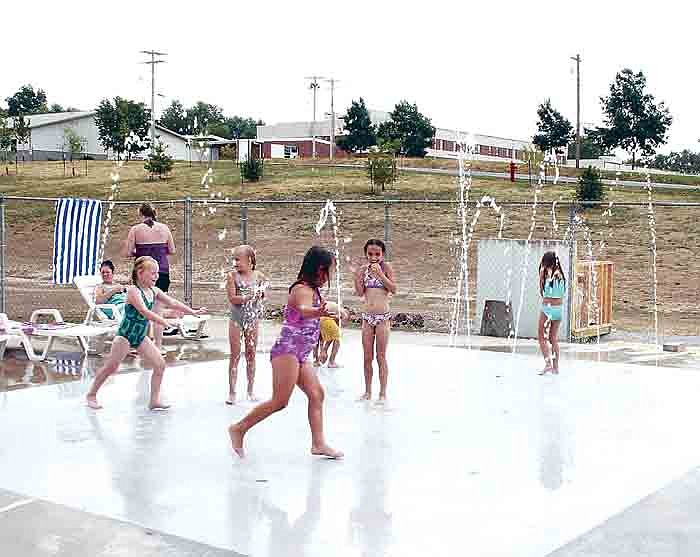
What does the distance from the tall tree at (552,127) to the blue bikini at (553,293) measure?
147 ft

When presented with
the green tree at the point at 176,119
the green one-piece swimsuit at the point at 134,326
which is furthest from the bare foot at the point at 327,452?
the green tree at the point at 176,119

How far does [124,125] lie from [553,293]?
50.2 m

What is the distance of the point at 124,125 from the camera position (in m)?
56.1

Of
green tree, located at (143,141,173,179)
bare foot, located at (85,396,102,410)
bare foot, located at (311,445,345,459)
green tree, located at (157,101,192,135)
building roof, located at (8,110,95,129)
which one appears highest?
green tree, located at (157,101,192,135)

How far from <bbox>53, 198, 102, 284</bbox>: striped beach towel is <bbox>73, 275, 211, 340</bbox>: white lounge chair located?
0.78 metres

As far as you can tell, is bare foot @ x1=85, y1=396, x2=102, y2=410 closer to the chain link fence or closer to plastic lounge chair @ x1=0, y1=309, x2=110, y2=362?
plastic lounge chair @ x1=0, y1=309, x2=110, y2=362

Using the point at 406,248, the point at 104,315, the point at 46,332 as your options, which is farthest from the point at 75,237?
the point at 406,248

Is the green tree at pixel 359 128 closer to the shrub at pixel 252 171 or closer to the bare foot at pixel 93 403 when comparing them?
the shrub at pixel 252 171

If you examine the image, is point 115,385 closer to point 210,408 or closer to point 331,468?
point 210,408

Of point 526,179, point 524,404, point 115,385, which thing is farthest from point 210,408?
point 526,179

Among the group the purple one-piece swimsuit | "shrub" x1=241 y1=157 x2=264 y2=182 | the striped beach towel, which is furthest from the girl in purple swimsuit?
"shrub" x1=241 y1=157 x2=264 y2=182

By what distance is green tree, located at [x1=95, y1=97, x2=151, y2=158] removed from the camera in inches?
2251

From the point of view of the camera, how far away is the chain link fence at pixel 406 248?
1856 centimetres

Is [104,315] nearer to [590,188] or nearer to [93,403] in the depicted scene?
[93,403]
